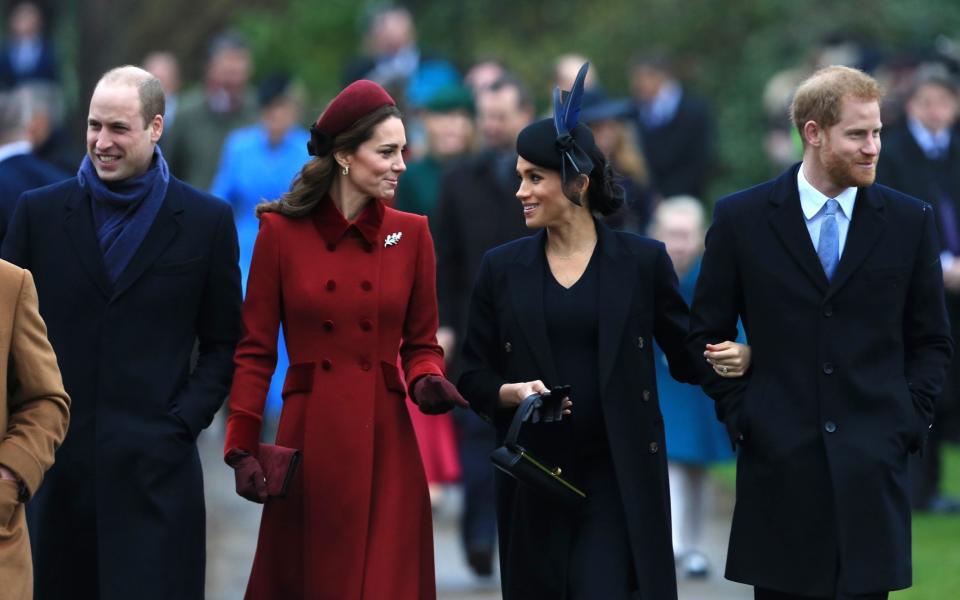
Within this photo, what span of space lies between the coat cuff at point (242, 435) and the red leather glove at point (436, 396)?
566mm

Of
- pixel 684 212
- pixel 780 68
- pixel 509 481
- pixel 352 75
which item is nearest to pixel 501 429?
pixel 509 481

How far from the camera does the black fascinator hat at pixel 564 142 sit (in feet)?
26.5

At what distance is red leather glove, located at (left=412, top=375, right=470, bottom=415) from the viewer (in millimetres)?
7973

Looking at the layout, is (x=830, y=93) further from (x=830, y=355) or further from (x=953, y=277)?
(x=953, y=277)

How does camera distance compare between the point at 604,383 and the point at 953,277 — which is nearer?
the point at 604,383

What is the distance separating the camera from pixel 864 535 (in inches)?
307

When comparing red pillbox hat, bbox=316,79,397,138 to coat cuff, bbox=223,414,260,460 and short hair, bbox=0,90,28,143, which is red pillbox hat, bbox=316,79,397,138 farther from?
short hair, bbox=0,90,28,143

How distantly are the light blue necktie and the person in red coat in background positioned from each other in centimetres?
136

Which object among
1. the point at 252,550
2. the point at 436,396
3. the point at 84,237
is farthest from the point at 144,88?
the point at 252,550

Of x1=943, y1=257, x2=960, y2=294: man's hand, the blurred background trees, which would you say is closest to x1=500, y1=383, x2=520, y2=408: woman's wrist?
x1=943, y1=257, x2=960, y2=294: man's hand

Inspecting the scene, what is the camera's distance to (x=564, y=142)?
26.5 ft

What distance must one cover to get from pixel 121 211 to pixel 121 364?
538 millimetres

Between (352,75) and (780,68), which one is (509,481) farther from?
(780,68)

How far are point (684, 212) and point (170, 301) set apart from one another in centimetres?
452
